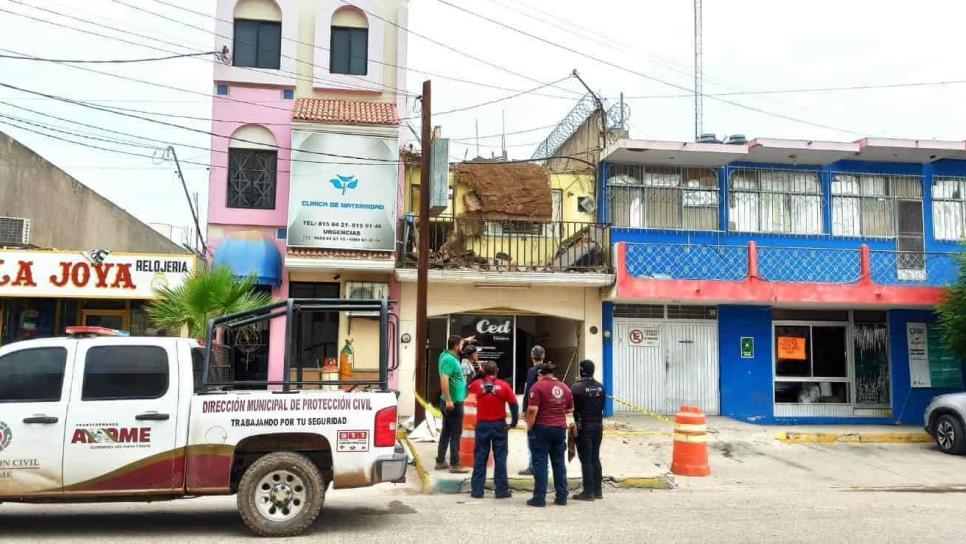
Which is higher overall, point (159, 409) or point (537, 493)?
point (159, 409)

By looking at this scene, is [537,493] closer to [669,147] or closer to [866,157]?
[669,147]

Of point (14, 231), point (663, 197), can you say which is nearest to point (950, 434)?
point (663, 197)

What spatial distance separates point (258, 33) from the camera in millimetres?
19641

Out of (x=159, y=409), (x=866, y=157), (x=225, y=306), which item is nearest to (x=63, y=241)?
(x=225, y=306)

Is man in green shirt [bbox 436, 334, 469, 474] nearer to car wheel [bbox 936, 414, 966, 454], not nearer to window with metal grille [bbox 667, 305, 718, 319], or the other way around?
window with metal grille [bbox 667, 305, 718, 319]

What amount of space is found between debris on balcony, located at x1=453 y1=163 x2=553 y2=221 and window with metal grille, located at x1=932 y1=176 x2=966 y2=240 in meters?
9.41

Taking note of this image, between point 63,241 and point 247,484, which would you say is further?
point 63,241

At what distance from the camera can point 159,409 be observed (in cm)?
791

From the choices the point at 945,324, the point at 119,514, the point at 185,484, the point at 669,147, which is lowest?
the point at 119,514

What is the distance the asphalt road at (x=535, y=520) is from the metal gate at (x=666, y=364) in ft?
25.7

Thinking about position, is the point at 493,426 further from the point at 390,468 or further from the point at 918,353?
the point at 918,353

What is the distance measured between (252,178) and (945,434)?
15.2 m

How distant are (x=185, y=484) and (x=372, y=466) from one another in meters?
1.75

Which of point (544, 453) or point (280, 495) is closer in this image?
point (280, 495)
